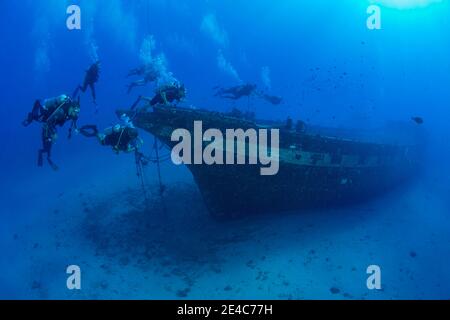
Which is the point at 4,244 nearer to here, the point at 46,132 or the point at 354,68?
the point at 46,132

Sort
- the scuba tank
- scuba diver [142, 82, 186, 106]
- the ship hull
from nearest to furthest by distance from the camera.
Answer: the scuba tank < scuba diver [142, 82, 186, 106] < the ship hull

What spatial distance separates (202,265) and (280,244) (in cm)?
202

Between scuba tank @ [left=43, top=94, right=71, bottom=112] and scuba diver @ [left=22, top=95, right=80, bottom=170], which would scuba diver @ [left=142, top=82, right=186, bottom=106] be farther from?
scuba tank @ [left=43, top=94, right=71, bottom=112]

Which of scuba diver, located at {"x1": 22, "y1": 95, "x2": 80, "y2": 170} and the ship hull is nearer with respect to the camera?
scuba diver, located at {"x1": 22, "y1": 95, "x2": 80, "y2": 170}

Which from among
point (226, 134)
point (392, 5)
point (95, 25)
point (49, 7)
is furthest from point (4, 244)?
point (95, 25)

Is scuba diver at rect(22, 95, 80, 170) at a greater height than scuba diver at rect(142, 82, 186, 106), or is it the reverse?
scuba diver at rect(142, 82, 186, 106)

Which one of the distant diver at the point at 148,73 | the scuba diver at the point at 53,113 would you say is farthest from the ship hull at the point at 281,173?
the distant diver at the point at 148,73

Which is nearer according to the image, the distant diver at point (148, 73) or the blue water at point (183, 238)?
the blue water at point (183, 238)

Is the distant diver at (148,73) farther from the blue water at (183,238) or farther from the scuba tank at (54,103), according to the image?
the scuba tank at (54,103)

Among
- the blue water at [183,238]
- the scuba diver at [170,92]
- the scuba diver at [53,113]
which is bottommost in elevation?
the blue water at [183,238]

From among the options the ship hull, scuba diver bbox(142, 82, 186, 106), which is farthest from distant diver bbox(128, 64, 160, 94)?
scuba diver bbox(142, 82, 186, 106)

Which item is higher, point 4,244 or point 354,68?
point 354,68

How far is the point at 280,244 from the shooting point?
8445 millimetres

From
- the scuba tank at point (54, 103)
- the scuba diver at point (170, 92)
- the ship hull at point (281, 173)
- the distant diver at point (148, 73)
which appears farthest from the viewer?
the distant diver at point (148, 73)
